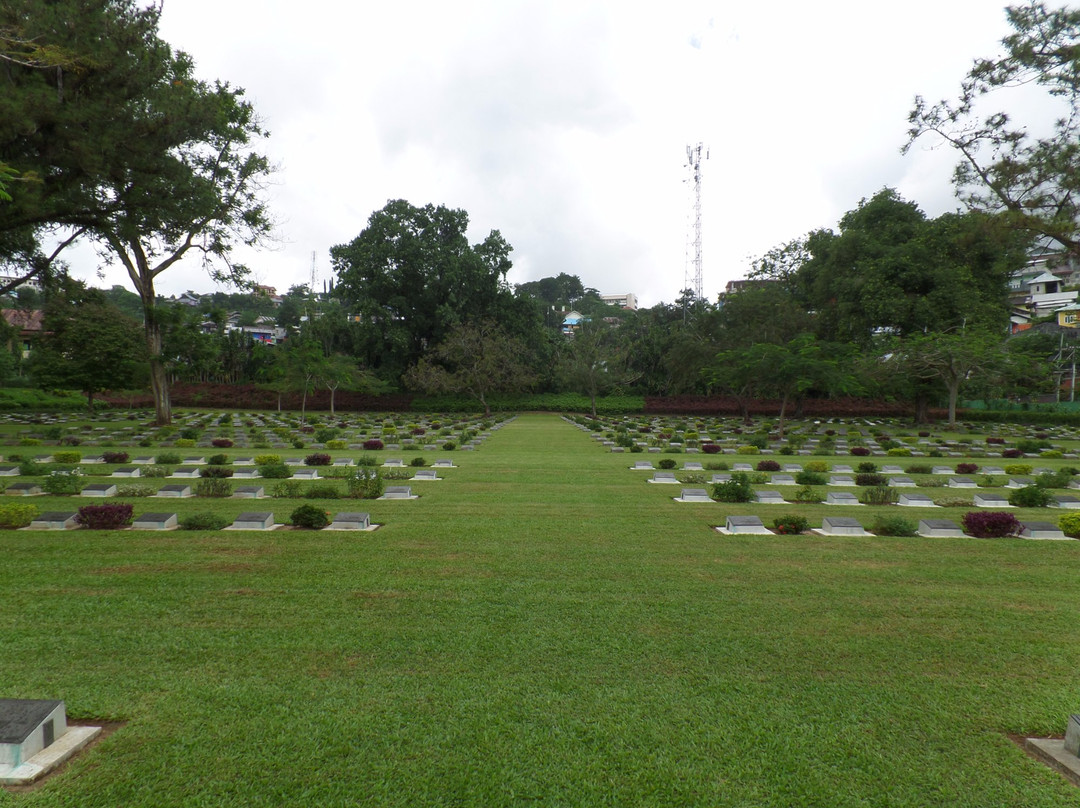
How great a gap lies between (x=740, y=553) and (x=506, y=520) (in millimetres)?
2940

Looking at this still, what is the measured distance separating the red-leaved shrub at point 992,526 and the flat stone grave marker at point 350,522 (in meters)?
7.27

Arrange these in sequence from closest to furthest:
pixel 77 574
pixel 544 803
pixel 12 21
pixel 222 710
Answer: pixel 544 803, pixel 222 710, pixel 77 574, pixel 12 21

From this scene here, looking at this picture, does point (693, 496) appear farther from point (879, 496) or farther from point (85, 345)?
point (85, 345)

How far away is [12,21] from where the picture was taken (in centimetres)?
938

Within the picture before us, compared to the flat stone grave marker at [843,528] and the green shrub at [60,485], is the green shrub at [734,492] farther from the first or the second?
the green shrub at [60,485]

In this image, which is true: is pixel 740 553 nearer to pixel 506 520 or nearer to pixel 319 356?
pixel 506 520

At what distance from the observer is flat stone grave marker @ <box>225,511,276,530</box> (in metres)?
7.22

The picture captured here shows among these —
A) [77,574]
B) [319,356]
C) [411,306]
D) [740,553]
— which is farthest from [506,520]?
[411,306]

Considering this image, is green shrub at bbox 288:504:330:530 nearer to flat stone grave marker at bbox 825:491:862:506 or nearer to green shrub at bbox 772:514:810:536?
green shrub at bbox 772:514:810:536

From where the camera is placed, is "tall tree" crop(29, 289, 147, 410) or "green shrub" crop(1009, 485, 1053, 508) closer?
"green shrub" crop(1009, 485, 1053, 508)

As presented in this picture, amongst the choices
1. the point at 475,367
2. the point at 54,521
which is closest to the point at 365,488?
the point at 54,521

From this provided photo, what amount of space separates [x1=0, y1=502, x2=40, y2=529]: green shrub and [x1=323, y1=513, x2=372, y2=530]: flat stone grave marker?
3.39 m

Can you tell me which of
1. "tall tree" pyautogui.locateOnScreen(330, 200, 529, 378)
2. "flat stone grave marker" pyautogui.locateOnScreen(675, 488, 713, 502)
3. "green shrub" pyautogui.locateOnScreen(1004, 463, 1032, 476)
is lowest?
"green shrub" pyautogui.locateOnScreen(1004, 463, 1032, 476)

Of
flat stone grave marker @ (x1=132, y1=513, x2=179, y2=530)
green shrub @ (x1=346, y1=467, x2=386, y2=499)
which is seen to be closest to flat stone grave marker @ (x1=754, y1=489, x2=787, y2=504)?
green shrub @ (x1=346, y1=467, x2=386, y2=499)
